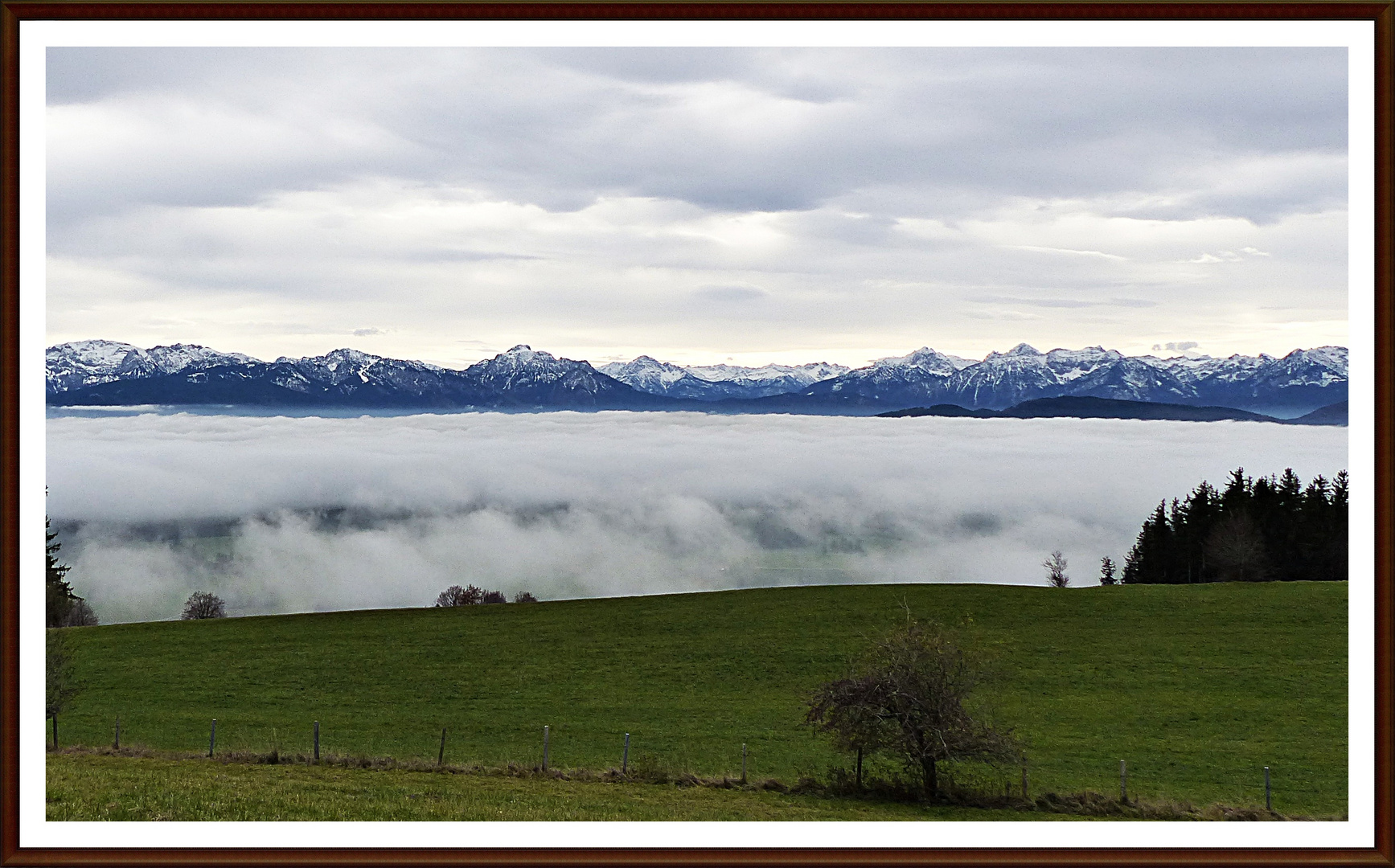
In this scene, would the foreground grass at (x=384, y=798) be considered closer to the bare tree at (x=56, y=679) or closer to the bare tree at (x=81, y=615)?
the bare tree at (x=56, y=679)

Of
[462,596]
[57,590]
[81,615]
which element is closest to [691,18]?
[57,590]

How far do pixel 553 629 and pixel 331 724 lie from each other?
17396 mm

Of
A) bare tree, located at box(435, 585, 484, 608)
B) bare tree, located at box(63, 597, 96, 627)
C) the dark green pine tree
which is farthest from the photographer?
bare tree, located at box(435, 585, 484, 608)

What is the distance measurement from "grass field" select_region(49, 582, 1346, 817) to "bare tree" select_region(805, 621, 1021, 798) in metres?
1.22

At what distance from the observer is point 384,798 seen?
14.8m

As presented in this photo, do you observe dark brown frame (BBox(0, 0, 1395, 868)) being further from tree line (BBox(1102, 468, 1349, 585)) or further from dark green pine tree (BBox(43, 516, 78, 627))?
tree line (BBox(1102, 468, 1349, 585))

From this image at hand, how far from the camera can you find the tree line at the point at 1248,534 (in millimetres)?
68750

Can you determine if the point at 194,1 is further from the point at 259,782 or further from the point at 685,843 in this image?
the point at 259,782

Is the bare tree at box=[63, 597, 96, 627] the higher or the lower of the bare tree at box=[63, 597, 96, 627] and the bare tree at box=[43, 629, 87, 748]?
the lower

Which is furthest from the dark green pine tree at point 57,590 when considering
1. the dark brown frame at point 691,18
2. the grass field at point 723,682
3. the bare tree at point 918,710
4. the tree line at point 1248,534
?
the tree line at point 1248,534

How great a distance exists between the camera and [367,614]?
54.7 m

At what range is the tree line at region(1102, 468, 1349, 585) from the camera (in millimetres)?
68750

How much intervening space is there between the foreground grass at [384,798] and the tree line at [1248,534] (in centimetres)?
5797

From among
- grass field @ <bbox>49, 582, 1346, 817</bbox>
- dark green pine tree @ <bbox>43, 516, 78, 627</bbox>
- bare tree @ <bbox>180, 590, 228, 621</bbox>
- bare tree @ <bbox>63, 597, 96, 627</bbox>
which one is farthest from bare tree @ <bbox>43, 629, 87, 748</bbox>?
bare tree @ <bbox>180, 590, 228, 621</bbox>
